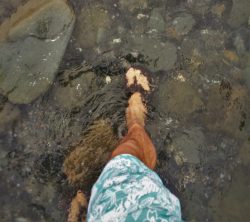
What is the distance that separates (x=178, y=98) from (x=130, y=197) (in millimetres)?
1129

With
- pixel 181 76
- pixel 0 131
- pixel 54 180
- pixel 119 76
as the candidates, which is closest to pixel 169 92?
pixel 181 76

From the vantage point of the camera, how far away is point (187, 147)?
9.21 feet

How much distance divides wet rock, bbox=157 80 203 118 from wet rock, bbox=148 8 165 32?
1.29 ft

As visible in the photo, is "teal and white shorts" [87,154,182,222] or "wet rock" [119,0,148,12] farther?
"wet rock" [119,0,148,12]

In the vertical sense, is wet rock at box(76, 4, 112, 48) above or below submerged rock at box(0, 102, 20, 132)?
above

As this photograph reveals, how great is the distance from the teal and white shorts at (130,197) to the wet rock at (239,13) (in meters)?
1.36

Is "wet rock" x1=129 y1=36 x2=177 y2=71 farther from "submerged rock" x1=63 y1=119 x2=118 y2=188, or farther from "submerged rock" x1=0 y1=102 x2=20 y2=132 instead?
"submerged rock" x1=0 y1=102 x2=20 y2=132

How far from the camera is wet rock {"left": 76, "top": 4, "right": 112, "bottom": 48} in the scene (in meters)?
2.89

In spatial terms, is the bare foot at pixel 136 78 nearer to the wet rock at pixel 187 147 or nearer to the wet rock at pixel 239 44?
the wet rock at pixel 187 147

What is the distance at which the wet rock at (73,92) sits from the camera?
2.83 meters

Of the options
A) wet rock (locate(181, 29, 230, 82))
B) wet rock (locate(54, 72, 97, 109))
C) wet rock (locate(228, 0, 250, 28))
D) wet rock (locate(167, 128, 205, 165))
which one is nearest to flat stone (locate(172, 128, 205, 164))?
wet rock (locate(167, 128, 205, 165))

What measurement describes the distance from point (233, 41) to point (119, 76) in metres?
0.86

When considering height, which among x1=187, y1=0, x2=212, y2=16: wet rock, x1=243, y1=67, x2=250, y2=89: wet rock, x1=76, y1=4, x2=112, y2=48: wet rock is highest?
x1=76, y1=4, x2=112, y2=48: wet rock

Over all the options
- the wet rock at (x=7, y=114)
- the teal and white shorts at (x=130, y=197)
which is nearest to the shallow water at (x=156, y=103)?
the wet rock at (x=7, y=114)
